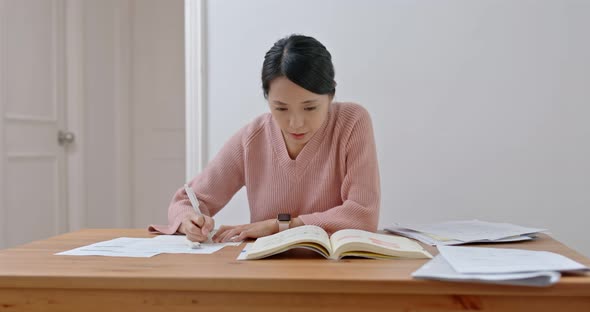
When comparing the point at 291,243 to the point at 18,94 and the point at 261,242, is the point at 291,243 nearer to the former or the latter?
the point at 261,242

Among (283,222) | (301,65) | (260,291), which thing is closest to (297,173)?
(283,222)

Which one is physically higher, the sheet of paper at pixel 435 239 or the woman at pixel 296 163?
the woman at pixel 296 163

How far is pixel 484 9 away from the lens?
99.8 inches

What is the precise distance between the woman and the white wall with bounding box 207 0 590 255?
79cm

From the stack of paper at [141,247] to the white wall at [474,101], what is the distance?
1.29 metres

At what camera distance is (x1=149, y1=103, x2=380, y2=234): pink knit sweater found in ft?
5.58

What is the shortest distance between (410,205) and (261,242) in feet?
4.46

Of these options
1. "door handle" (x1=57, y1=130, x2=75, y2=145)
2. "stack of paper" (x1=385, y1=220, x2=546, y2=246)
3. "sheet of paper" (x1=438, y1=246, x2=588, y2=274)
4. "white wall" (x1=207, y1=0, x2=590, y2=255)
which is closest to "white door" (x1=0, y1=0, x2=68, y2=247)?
"door handle" (x1=57, y1=130, x2=75, y2=145)

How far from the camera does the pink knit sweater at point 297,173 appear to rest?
1.70m

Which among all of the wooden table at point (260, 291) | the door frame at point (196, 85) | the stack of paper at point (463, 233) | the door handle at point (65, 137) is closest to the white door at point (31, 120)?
the door handle at point (65, 137)

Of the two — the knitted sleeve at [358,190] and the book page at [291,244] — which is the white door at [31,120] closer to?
the knitted sleeve at [358,190]

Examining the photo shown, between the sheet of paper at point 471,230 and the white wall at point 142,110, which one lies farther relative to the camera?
the white wall at point 142,110

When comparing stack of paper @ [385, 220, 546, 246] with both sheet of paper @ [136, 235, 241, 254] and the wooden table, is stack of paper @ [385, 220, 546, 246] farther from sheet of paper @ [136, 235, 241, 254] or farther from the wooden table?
sheet of paper @ [136, 235, 241, 254]

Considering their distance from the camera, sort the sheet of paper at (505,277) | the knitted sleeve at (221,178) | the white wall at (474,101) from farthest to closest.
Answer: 1. the white wall at (474,101)
2. the knitted sleeve at (221,178)
3. the sheet of paper at (505,277)
